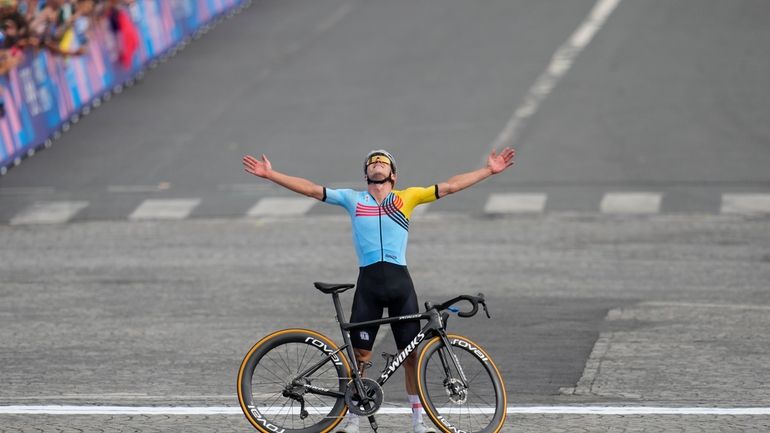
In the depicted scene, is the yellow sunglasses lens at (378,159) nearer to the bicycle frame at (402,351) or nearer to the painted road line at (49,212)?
the bicycle frame at (402,351)

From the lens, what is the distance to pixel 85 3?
2783 cm

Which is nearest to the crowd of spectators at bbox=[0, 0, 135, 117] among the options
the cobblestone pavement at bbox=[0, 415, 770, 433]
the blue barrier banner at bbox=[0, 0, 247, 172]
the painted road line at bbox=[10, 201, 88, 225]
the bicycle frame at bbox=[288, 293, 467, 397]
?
the blue barrier banner at bbox=[0, 0, 247, 172]

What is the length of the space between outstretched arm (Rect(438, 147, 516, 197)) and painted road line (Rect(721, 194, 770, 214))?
1184 centimetres

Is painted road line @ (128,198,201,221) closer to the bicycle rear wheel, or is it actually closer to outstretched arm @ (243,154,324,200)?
outstretched arm @ (243,154,324,200)

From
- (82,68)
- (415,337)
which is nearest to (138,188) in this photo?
(82,68)

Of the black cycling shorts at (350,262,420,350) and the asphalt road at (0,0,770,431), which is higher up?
the black cycling shorts at (350,262,420,350)

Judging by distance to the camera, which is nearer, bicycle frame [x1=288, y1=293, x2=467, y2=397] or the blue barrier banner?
bicycle frame [x1=288, y1=293, x2=467, y2=397]

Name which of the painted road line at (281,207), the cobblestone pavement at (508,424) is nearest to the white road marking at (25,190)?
the painted road line at (281,207)

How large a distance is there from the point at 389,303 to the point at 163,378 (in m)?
3.22

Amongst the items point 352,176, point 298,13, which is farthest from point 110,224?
point 298,13

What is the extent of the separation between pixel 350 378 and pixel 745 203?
13495 millimetres

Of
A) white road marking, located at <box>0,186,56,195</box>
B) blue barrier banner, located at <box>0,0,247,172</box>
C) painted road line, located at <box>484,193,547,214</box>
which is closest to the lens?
painted road line, located at <box>484,193,547,214</box>

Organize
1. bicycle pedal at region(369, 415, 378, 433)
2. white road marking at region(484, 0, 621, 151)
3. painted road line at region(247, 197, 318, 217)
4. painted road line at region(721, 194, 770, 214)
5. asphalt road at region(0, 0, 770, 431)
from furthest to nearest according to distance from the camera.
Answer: white road marking at region(484, 0, 621, 151)
painted road line at region(247, 197, 318, 217)
painted road line at region(721, 194, 770, 214)
asphalt road at region(0, 0, 770, 431)
bicycle pedal at region(369, 415, 378, 433)

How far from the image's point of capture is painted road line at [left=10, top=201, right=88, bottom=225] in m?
22.3
